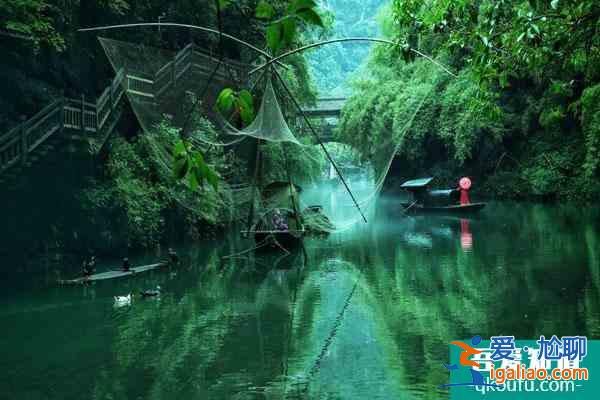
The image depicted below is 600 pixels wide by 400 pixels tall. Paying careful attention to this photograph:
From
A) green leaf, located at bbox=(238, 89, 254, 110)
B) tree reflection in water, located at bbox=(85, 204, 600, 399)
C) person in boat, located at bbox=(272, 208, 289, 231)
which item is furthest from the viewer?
person in boat, located at bbox=(272, 208, 289, 231)

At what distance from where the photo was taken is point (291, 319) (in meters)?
8.40

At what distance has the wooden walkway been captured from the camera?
35.8 feet

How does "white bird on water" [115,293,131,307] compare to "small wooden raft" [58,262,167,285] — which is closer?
"white bird on water" [115,293,131,307]

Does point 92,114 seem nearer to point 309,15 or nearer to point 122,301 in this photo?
point 122,301

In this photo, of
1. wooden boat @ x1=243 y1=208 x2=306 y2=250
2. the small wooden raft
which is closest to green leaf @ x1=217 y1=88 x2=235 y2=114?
the small wooden raft

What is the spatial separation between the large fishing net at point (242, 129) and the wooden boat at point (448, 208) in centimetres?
606

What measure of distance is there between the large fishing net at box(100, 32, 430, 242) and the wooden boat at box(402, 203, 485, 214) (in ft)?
19.9

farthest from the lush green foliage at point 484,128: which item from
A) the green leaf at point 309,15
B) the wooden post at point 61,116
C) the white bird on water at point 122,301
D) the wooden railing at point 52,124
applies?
the green leaf at point 309,15

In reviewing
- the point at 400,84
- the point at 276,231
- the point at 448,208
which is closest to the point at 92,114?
the point at 276,231

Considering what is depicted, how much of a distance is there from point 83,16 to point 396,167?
72.1 feet

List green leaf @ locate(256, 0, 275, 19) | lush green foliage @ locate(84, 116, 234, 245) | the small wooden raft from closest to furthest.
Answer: green leaf @ locate(256, 0, 275, 19) < the small wooden raft < lush green foliage @ locate(84, 116, 234, 245)

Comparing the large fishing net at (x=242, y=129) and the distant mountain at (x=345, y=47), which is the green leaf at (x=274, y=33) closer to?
the large fishing net at (x=242, y=129)

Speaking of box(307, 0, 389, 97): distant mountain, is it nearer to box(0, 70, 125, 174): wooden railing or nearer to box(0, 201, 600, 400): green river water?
box(0, 70, 125, 174): wooden railing

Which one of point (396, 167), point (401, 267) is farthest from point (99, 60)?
point (396, 167)
